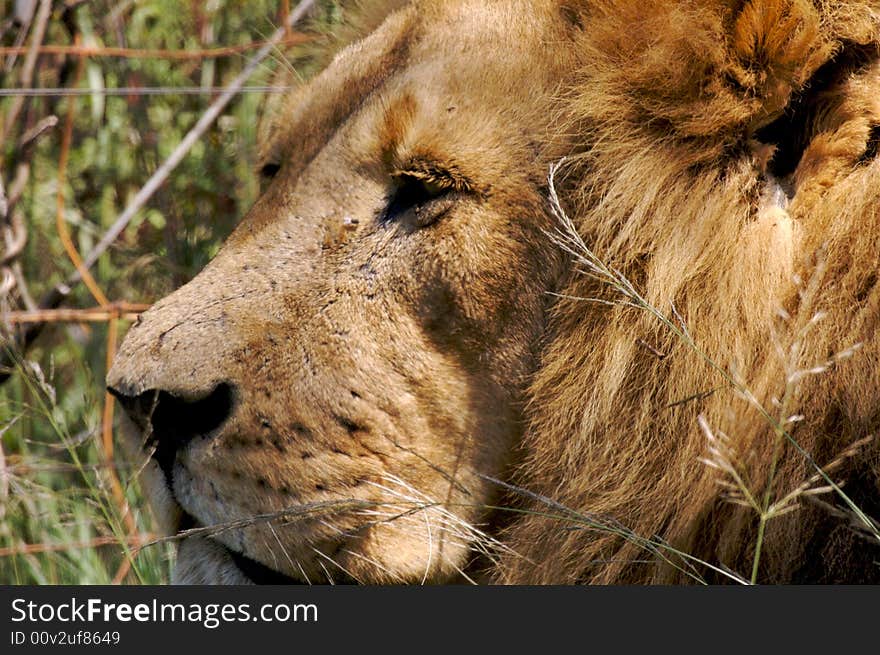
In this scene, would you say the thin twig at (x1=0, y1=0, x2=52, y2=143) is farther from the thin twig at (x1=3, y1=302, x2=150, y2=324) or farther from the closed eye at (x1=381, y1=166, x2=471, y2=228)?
the closed eye at (x1=381, y1=166, x2=471, y2=228)

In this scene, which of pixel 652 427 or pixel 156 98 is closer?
pixel 652 427

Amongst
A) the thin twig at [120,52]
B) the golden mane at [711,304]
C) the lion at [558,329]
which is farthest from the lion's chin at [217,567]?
the thin twig at [120,52]

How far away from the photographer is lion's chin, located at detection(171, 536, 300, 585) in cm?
211

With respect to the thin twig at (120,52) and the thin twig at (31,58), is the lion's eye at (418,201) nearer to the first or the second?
the thin twig at (120,52)

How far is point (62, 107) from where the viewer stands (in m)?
4.18

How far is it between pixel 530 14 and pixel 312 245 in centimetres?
61

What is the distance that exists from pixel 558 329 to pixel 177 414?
2.27ft

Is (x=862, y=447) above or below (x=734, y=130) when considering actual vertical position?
below

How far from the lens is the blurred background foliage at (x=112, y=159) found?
394 cm

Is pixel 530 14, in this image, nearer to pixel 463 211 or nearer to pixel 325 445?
pixel 463 211

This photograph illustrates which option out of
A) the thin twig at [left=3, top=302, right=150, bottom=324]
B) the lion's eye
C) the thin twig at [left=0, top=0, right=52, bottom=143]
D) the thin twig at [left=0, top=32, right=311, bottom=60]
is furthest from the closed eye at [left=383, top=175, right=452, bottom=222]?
the thin twig at [left=0, top=0, right=52, bottom=143]

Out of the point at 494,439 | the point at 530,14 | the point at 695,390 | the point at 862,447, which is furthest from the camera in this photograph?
the point at 530,14

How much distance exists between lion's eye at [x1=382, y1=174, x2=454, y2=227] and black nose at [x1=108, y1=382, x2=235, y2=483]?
451mm

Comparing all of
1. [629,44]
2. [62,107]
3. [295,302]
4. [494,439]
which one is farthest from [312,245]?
[62,107]
